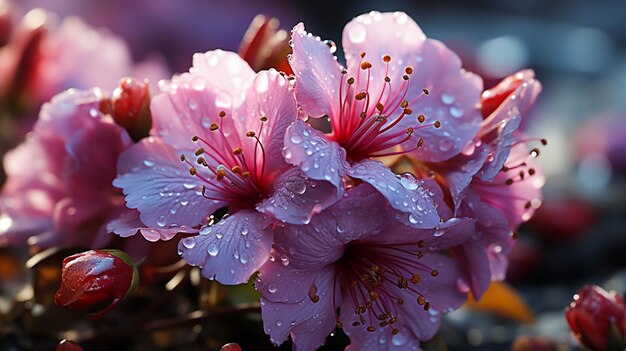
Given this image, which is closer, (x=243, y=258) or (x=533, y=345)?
(x=243, y=258)

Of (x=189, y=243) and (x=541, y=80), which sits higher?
(x=189, y=243)

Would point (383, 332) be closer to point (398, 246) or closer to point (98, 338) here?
point (398, 246)

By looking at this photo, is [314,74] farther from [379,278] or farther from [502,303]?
[502,303]

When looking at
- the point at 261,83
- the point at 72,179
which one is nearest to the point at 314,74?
the point at 261,83

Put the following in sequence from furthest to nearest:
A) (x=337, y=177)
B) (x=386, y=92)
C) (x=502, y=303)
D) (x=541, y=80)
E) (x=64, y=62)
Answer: (x=541, y=80) < (x=64, y=62) < (x=502, y=303) < (x=386, y=92) < (x=337, y=177)

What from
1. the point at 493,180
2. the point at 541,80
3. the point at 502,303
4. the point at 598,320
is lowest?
the point at 541,80

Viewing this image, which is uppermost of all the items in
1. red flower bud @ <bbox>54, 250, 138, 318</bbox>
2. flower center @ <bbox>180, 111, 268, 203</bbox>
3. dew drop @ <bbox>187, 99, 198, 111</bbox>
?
dew drop @ <bbox>187, 99, 198, 111</bbox>

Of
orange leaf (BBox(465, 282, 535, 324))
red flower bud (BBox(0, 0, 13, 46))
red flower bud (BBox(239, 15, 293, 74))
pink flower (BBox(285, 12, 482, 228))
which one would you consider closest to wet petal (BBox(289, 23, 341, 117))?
pink flower (BBox(285, 12, 482, 228))

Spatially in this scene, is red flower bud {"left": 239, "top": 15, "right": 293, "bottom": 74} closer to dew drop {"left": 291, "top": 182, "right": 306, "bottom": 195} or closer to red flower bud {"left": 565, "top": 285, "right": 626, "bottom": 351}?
dew drop {"left": 291, "top": 182, "right": 306, "bottom": 195}

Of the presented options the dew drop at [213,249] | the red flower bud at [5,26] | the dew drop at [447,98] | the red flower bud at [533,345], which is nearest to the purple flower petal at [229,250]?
the dew drop at [213,249]
